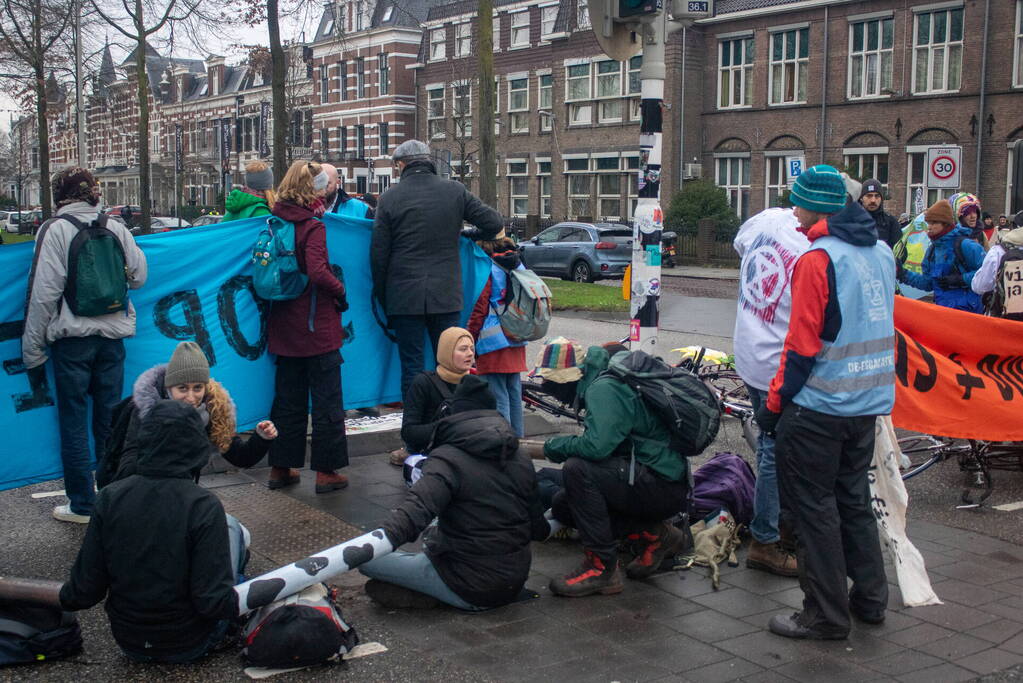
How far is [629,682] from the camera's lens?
4.12 metres

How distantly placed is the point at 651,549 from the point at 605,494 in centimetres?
Answer: 46

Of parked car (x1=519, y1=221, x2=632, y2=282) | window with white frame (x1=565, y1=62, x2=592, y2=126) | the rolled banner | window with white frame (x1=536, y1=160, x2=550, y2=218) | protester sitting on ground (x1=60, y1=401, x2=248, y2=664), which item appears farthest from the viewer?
window with white frame (x1=536, y1=160, x2=550, y2=218)

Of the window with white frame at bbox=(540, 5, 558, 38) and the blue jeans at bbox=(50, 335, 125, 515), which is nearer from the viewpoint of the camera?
the blue jeans at bbox=(50, 335, 125, 515)

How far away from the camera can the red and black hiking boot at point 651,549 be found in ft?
17.3

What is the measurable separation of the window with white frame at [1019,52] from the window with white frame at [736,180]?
1029cm

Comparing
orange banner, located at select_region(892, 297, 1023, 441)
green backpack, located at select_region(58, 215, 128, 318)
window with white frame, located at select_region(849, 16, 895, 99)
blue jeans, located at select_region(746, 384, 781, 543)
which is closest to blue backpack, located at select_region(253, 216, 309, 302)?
green backpack, located at select_region(58, 215, 128, 318)

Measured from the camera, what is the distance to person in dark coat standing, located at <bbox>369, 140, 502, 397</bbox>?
22.5 feet

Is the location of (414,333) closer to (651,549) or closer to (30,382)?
(30,382)

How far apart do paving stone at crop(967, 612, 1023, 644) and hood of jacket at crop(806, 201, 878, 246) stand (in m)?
1.74

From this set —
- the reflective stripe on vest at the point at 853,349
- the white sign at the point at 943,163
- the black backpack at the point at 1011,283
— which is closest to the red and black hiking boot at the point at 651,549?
the reflective stripe on vest at the point at 853,349

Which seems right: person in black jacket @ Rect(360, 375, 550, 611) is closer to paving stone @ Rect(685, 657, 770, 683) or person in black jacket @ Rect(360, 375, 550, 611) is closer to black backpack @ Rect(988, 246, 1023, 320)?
paving stone @ Rect(685, 657, 770, 683)

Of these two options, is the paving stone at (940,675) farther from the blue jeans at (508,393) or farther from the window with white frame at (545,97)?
the window with white frame at (545,97)

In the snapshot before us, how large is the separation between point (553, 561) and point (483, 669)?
4.67ft

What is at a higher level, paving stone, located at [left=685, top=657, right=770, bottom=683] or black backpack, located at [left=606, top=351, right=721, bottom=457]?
black backpack, located at [left=606, top=351, right=721, bottom=457]
